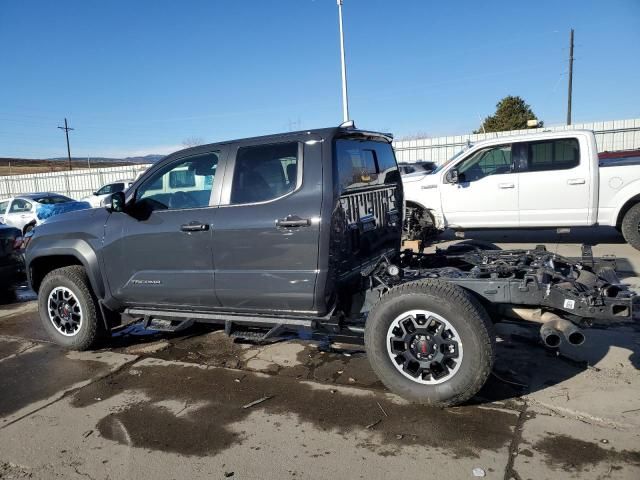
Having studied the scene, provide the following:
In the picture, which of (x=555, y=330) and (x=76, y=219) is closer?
(x=555, y=330)

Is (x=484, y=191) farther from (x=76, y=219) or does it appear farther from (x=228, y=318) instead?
(x=76, y=219)

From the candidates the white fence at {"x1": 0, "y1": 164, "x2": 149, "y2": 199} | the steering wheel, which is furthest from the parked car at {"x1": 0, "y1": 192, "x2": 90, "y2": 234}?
the white fence at {"x1": 0, "y1": 164, "x2": 149, "y2": 199}

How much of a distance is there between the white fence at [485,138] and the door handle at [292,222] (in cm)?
1822

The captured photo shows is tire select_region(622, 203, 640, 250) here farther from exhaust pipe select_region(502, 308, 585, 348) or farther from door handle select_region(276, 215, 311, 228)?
door handle select_region(276, 215, 311, 228)

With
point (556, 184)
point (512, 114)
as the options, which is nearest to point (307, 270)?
point (556, 184)

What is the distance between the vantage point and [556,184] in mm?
8094

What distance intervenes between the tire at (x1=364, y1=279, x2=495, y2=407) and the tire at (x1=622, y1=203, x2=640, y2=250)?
596 cm

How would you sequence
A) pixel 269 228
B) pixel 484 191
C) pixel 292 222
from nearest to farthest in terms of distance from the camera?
pixel 292 222, pixel 269 228, pixel 484 191

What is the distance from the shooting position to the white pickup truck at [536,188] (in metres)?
7.95

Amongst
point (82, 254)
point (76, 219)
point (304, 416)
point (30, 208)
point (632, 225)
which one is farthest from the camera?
point (30, 208)

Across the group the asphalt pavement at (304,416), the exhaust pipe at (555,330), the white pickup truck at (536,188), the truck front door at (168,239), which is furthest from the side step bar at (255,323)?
the white pickup truck at (536,188)

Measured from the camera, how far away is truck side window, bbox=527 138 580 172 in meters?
8.05

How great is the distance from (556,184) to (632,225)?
4.32 ft

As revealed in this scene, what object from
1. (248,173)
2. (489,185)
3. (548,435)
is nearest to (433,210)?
(489,185)
